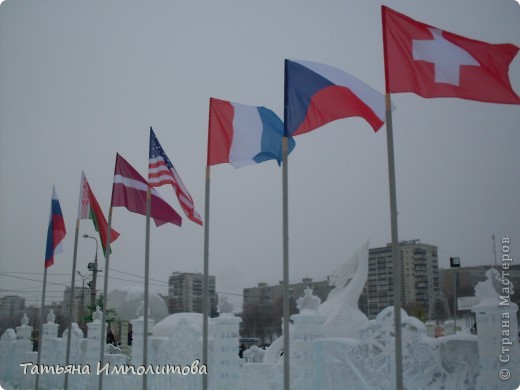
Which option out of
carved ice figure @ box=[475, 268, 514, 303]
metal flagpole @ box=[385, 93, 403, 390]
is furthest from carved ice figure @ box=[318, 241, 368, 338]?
metal flagpole @ box=[385, 93, 403, 390]

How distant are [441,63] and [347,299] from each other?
6.67 metres

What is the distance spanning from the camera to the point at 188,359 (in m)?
13.1

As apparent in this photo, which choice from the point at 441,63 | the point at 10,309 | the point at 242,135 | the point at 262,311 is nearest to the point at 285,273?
the point at 242,135

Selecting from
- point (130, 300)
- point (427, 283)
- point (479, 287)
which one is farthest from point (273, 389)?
point (427, 283)

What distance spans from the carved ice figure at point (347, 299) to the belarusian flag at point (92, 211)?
5200 mm

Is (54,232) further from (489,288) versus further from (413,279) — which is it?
(413,279)

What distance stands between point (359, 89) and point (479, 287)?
11.5 ft

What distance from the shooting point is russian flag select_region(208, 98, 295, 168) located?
1034cm

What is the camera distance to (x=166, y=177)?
1191cm

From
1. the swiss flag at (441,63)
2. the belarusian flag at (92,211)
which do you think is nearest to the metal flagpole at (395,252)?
the swiss flag at (441,63)

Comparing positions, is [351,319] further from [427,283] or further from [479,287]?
[427,283]

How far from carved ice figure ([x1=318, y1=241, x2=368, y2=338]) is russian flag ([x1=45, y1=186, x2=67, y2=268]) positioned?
687cm

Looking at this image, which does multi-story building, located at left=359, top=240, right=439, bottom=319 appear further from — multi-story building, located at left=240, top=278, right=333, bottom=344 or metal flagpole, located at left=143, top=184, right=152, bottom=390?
metal flagpole, located at left=143, top=184, right=152, bottom=390

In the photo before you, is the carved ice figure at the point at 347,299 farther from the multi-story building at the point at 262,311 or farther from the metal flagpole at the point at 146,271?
the multi-story building at the point at 262,311
